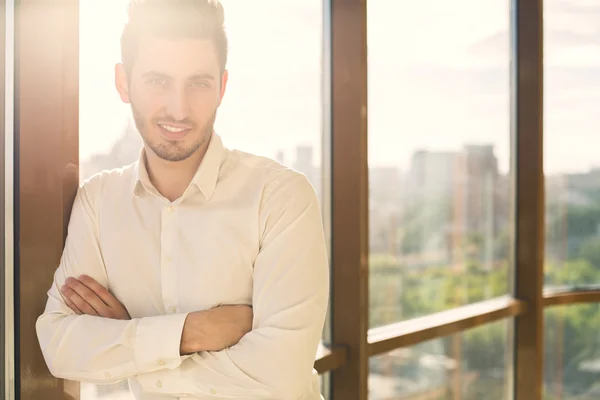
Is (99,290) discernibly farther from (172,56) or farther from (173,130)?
(172,56)

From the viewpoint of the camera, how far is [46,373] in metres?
1.77

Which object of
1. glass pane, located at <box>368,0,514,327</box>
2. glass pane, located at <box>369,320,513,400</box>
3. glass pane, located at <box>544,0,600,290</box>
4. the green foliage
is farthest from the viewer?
glass pane, located at <box>544,0,600,290</box>

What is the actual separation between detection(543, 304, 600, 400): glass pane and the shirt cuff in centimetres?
323

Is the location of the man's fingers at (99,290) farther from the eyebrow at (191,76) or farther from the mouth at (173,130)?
the eyebrow at (191,76)

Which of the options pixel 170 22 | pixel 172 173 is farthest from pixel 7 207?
pixel 170 22

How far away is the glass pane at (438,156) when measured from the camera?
295 cm

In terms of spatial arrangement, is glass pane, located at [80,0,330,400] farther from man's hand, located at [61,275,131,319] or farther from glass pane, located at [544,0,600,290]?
glass pane, located at [544,0,600,290]

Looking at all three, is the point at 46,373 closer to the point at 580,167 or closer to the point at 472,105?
the point at 472,105

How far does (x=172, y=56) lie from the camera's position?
164 centimetres

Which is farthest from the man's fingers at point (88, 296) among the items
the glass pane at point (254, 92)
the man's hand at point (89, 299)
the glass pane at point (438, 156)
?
the glass pane at point (438, 156)

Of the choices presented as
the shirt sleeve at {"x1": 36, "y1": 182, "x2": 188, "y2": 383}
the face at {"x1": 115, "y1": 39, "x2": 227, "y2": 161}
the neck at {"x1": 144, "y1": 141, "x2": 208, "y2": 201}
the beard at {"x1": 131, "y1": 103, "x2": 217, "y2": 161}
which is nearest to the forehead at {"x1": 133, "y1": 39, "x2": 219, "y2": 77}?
the face at {"x1": 115, "y1": 39, "x2": 227, "y2": 161}

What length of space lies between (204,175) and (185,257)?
0.22 meters

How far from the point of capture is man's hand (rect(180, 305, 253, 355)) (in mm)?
1621

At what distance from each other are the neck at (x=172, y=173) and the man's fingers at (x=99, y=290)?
0.95ft
